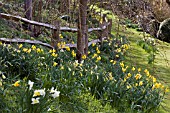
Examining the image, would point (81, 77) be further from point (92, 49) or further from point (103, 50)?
point (103, 50)

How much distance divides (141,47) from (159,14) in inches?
137

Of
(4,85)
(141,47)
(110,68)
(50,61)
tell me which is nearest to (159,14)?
(141,47)

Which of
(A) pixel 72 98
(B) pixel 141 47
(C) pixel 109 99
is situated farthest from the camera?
(B) pixel 141 47

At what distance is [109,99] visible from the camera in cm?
410

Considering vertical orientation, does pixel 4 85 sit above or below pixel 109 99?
above

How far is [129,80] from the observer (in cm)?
474

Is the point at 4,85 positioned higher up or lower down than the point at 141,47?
higher up

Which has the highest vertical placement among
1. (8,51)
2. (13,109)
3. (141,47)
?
(8,51)

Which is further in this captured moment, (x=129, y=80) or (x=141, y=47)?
(x=141, y=47)

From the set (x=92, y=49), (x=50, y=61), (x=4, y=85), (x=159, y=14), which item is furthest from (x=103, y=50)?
(x=159, y=14)

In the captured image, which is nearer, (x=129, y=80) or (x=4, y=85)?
(x=4, y=85)

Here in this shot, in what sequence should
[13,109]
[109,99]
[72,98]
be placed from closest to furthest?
1. [13,109]
2. [72,98]
3. [109,99]

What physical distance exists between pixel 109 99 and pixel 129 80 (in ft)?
2.45

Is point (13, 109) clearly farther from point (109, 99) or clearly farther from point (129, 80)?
point (129, 80)
